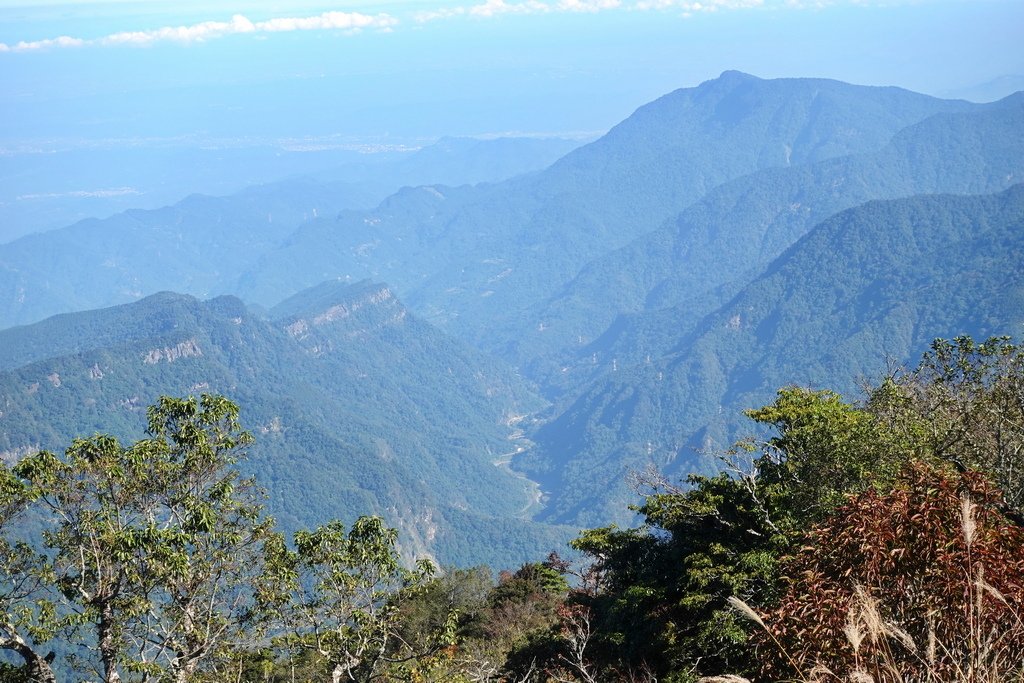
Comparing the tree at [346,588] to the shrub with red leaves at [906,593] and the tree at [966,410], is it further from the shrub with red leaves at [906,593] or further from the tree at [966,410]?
the tree at [966,410]

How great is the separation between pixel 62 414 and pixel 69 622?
201 m

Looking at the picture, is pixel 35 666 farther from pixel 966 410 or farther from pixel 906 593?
pixel 966 410

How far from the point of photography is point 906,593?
959 centimetres

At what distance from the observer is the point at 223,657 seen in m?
18.2

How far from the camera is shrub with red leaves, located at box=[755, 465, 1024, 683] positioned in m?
8.75

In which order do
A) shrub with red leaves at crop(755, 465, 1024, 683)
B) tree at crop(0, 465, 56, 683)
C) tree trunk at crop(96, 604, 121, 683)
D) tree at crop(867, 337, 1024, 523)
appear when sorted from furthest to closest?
tree at crop(867, 337, 1024, 523), tree trunk at crop(96, 604, 121, 683), tree at crop(0, 465, 56, 683), shrub with red leaves at crop(755, 465, 1024, 683)

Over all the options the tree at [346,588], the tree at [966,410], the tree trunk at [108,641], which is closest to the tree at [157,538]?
the tree trunk at [108,641]

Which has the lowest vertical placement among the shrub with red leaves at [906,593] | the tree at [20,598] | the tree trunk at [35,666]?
the shrub with red leaves at [906,593]

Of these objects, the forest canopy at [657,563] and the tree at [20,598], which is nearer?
the forest canopy at [657,563]

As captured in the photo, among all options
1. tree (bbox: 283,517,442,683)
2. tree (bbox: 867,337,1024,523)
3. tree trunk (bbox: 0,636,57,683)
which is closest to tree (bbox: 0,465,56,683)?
tree trunk (bbox: 0,636,57,683)

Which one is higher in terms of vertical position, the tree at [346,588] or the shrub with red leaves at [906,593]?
the tree at [346,588]

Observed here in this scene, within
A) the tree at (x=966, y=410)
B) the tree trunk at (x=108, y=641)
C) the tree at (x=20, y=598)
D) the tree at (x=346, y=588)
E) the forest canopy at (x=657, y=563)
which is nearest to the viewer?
the forest canopy at (x=657, y=563)

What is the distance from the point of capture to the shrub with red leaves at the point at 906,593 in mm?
8750

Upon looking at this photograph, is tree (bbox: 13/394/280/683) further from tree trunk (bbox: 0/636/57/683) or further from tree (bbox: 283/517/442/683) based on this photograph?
tree (bbox: 283/517/442/683)
